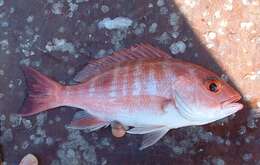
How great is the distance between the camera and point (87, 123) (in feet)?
7.18

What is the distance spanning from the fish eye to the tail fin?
2.07 feet

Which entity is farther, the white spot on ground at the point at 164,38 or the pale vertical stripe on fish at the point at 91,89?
the white spot on ground at the point at 164,38

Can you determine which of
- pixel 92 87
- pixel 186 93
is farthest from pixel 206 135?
pixel 92 87

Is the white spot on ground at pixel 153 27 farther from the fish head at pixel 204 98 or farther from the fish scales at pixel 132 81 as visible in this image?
the fish head at pixel 204 98

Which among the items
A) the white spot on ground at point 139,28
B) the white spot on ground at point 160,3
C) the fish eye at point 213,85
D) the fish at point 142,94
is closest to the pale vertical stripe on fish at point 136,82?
the fish at point 142,94

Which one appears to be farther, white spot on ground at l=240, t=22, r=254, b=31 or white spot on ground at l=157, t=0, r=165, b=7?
white spot on ground at l=157, t=0, r=165, b=7

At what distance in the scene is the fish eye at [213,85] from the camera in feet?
6.45

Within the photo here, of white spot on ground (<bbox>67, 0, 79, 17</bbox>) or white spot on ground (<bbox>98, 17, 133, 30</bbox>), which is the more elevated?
white spot on ground (<bbox>67, 0, 79, 17</bbox>)

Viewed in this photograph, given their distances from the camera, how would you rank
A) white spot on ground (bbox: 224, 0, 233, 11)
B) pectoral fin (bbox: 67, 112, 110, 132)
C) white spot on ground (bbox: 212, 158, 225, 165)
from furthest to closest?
1. white spot on ground (bbox: 224, 0, 233, 11)
2. white spot on ground (bbox: 212, 158, 225, 165)
3. pectoral fin (bbox: 67, 112, 110, 132)

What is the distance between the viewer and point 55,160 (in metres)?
2.40

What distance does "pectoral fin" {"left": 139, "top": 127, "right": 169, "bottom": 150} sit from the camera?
210 centimetres

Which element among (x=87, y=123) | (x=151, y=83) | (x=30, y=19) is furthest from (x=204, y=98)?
(x=30, y=19)

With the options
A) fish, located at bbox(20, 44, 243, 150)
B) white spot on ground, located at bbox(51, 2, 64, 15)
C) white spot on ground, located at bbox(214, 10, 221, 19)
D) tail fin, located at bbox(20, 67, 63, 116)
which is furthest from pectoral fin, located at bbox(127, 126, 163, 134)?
white spot on ground, located at bbox(51, 2, 64, 15)

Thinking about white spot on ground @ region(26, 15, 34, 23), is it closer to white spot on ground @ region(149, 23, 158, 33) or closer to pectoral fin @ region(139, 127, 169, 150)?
white spot on ground @ region(149, 23, 158, 33)
